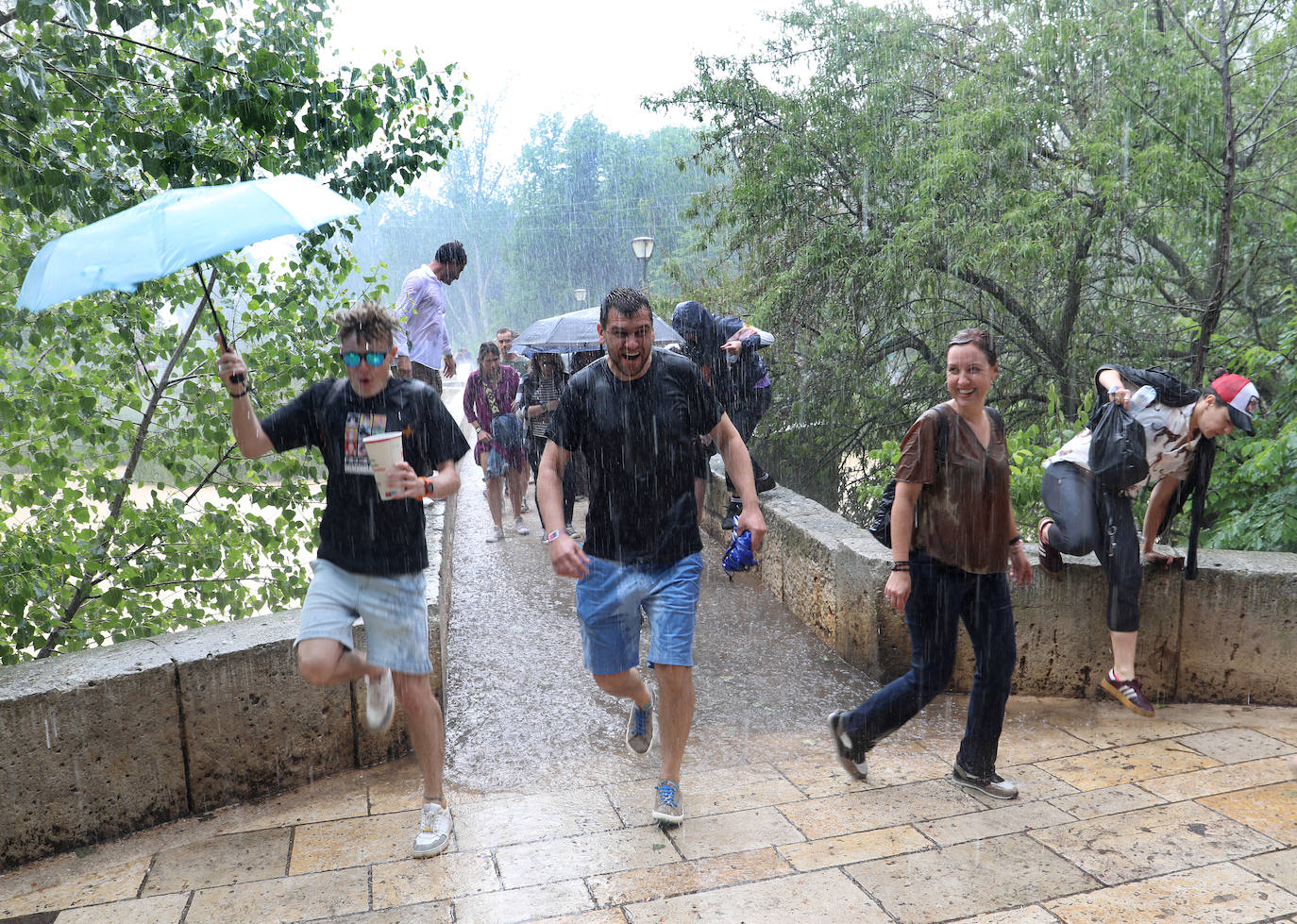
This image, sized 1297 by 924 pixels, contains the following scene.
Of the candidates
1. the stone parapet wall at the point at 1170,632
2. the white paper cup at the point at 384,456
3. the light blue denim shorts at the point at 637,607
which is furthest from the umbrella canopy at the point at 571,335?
the white paper cup at the point at 384,456

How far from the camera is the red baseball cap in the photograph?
4289 millimetres

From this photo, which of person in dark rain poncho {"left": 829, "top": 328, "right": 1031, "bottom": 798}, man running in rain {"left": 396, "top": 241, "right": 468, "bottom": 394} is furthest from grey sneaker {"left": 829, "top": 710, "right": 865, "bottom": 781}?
man running in rain {"left": 396, "top": 241, "right": 468, "bottom": 394}

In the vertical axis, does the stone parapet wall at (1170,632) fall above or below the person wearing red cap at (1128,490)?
below

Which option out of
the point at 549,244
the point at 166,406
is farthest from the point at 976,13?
the point at 549,244

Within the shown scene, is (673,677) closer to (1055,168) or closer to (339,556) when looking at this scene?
(339,556)

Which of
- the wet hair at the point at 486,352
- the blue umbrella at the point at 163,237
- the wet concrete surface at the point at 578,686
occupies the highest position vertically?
the blue umbrella at the point at 163,237

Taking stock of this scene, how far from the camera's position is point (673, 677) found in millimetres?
3582

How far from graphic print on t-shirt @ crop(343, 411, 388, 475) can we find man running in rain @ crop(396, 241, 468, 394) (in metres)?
3.14

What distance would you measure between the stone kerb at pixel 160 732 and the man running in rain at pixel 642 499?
1.17 m

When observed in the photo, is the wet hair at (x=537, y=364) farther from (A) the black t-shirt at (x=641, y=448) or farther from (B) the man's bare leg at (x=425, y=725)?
(B) the man's bare leg at (x=425, y=725)

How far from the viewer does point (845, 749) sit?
4.00 metres

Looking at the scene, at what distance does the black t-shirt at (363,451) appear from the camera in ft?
11.2

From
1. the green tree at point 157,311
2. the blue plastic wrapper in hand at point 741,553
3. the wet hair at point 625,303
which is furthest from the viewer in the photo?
the green tree at point 157,311

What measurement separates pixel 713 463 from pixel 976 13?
628 centimetres
